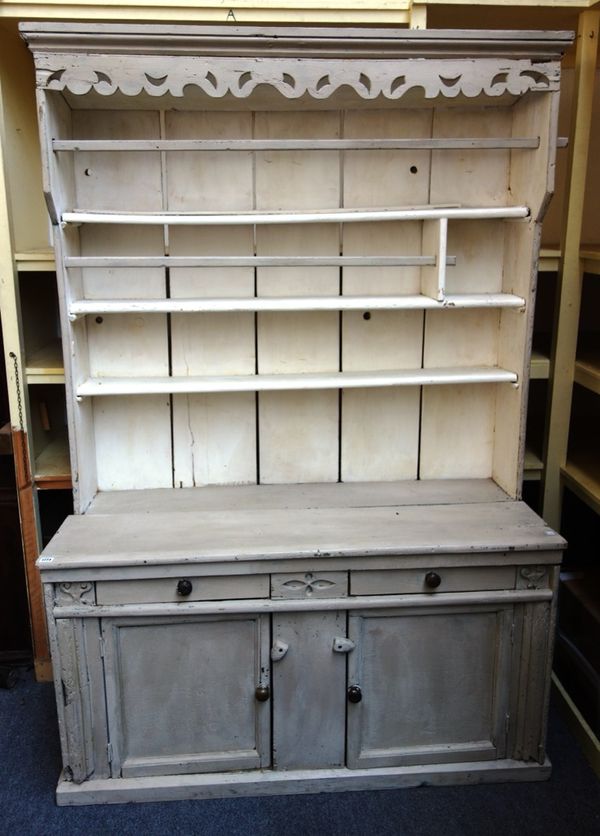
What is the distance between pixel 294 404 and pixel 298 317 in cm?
28

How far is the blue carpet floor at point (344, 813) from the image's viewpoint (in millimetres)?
2049

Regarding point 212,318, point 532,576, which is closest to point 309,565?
point 532,576

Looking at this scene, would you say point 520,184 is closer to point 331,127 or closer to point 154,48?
point 331,127

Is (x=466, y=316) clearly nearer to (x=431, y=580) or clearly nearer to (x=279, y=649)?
(x=431, y=580)

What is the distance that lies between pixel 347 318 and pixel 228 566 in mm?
883

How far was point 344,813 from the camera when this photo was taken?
82.9 inches

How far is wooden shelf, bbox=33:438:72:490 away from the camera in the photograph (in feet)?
8.04

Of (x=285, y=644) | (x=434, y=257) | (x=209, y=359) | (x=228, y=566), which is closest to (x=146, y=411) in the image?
(x=209, y=359)

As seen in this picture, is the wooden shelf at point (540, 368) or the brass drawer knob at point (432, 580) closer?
the brass drawer knob at point (432, 580)

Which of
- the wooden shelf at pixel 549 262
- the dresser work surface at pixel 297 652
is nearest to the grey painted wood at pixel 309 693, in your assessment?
the dresser work surface at pixel 297 652

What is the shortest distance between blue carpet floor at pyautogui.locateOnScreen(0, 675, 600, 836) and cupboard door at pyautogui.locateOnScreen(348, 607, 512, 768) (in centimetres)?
11

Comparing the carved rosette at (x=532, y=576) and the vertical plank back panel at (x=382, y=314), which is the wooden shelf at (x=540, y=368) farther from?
the carved rosette at (x=532, y=576)

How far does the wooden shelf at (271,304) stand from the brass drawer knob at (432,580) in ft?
2.47

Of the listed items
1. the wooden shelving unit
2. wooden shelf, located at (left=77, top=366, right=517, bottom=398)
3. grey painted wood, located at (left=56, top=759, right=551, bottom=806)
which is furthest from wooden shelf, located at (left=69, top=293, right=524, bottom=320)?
grey painted wood, located at (left=56, top=759, right=551, bottom=806)
